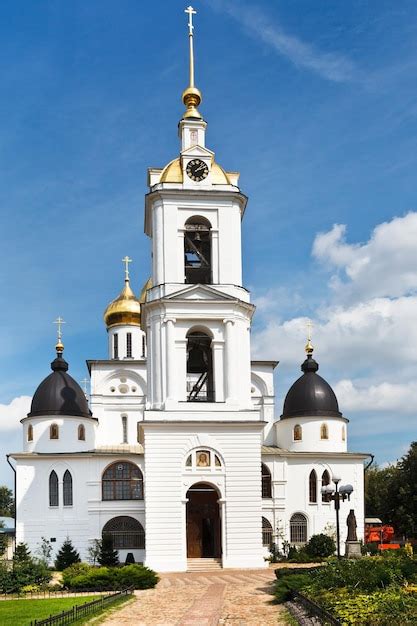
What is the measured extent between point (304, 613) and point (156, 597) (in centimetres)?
668

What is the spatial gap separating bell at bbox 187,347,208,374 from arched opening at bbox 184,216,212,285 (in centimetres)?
306

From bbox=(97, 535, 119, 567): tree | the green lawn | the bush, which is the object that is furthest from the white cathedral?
the green lawn

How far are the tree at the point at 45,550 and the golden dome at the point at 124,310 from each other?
52.2 feet

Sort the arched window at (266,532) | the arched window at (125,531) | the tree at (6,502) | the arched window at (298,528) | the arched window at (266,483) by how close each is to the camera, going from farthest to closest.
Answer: the tree at (6,502) < the arched window at (266,483) < the arched window at (298,528) < the arched window at (266,532) < the arched window at (125,531)

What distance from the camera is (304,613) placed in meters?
17.5

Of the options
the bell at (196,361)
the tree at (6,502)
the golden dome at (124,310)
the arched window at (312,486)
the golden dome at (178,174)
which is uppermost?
the golden dome at (178,174)

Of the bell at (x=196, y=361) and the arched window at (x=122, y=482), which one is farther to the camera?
the arched window at (x=122, y=482)

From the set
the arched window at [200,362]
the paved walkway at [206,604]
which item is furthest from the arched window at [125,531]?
the paved walkway at [206,604]

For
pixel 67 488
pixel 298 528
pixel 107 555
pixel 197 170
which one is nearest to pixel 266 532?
pixel 298 528

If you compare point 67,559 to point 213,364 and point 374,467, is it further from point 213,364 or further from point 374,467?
point 374,467

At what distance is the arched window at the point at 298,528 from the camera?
41.6 m

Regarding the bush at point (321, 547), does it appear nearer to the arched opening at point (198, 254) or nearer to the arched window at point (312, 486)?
the arched window at point (312, 486)

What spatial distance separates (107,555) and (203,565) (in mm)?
6954

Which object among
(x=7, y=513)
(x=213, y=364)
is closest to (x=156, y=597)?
(x=213, y=364)
